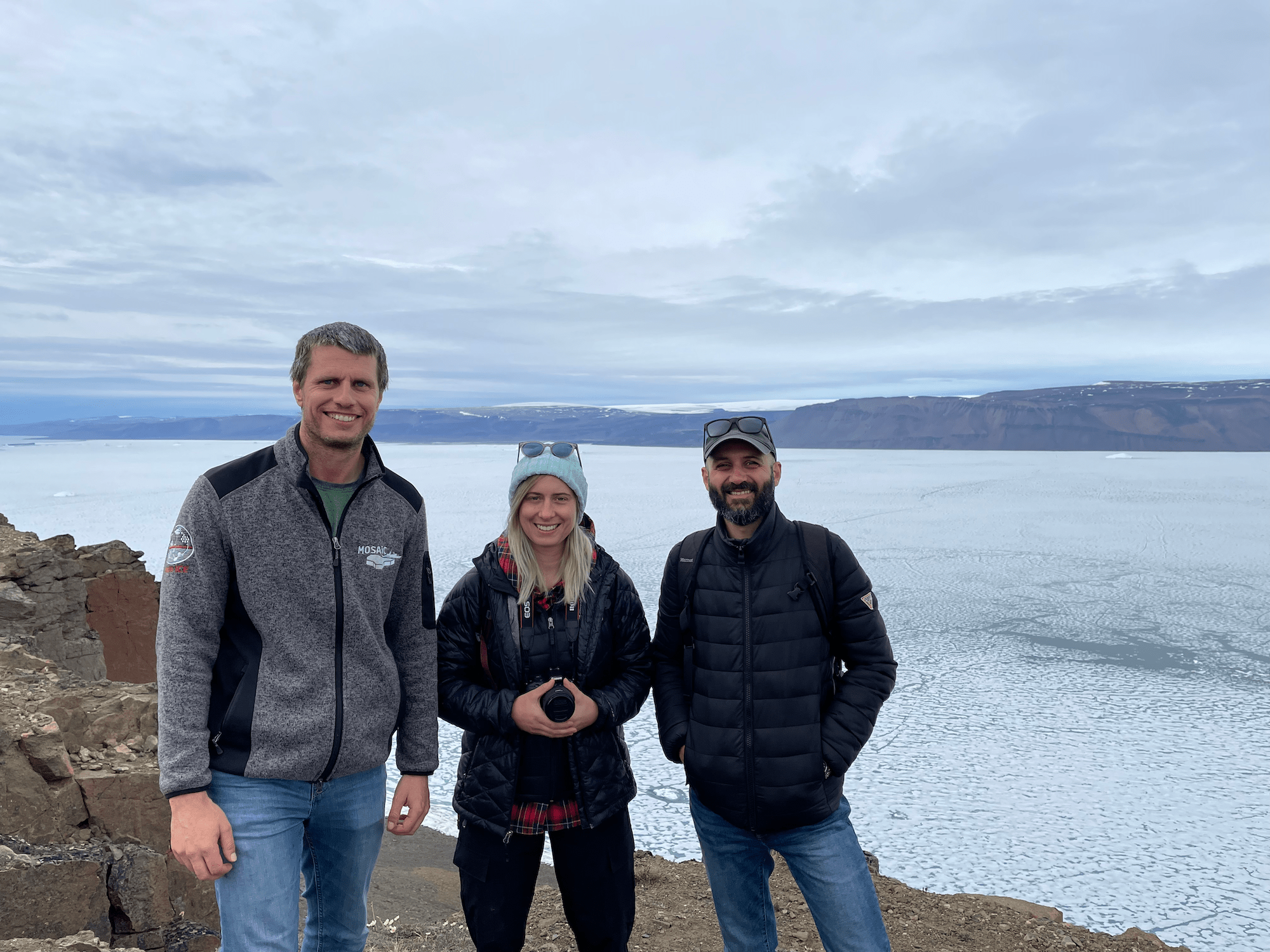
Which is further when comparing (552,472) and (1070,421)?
(1070,421)

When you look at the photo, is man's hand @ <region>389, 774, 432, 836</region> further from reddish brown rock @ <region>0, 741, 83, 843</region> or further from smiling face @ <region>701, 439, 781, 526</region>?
reddish brown rock @ <region>0, 741, 83, 843</region>

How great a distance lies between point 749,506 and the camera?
2.46 metres

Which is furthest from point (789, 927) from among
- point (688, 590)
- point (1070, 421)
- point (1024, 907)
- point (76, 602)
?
point (1070, 421)

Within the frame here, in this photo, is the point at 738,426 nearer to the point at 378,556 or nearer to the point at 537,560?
the point at 537,560

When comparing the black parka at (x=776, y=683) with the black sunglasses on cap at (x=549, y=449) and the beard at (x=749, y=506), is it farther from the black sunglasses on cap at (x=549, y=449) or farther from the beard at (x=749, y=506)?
the black sunglasses on cap at (x=549, y=449)

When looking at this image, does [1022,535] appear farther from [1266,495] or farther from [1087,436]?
[1087,436]

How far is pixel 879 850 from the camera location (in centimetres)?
542

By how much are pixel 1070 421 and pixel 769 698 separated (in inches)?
4892

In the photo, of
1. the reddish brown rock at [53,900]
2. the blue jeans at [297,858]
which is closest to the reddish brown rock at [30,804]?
the reddish brown rock at [53,900]

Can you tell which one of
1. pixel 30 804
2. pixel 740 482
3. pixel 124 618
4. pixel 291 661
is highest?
pixel 740 482

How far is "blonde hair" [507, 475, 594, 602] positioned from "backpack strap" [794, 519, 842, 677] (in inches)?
25.4

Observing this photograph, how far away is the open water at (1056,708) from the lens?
5188 mm

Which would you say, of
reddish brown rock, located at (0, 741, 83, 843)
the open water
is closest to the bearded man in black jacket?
reddish brown rock, located at (0, 741, 83, 843)

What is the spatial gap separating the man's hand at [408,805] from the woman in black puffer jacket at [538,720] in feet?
0.34
